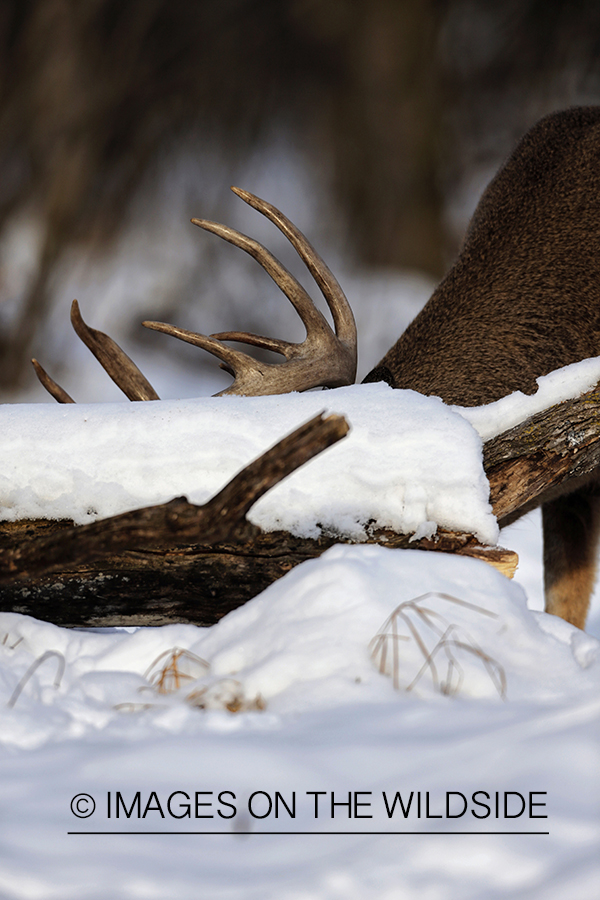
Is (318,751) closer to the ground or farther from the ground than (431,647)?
closer to the ground

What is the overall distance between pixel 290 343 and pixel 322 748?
199 centimetres

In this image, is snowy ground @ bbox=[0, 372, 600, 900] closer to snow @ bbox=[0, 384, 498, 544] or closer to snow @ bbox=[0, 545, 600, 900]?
snow @ bbox=[0, 545, 600, 900]

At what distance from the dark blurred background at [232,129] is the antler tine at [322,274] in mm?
5288

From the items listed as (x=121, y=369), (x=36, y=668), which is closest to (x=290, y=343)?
(x=121, y=369)

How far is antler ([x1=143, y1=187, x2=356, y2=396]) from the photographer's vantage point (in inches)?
116

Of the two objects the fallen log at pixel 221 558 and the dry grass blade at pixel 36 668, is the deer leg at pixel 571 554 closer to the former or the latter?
the fallen log at pixel 221 558

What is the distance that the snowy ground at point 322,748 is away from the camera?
3.15 feet

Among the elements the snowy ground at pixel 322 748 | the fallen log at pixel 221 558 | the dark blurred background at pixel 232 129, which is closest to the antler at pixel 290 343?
the fallen log at pixel 221 558

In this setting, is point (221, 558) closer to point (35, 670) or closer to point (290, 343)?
point (35, 670)

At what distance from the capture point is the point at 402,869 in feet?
3.10

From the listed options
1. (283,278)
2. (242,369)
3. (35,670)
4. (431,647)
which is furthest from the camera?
(283,278)

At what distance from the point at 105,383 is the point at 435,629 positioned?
24.9 feet

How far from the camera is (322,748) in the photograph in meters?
1.19

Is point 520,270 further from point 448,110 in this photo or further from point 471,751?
point 448,110
